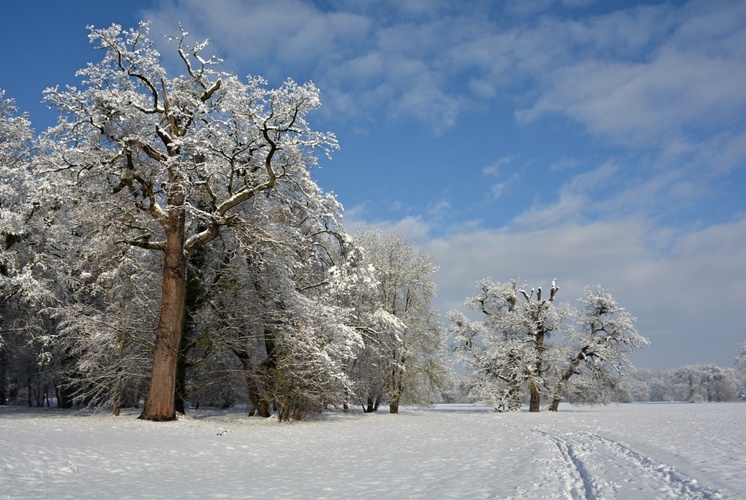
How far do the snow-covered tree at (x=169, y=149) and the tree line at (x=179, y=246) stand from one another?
6 centimetres

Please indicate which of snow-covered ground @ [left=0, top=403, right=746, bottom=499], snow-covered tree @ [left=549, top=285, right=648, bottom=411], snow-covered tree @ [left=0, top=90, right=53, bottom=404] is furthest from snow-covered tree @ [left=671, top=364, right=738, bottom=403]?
snow-covered tree @ [left=0, top=90, right=53, bottom=404]

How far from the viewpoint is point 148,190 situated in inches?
675

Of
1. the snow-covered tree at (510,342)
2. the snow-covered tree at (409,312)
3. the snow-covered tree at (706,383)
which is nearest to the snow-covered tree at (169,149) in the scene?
the snow-covered tree at (409,312)

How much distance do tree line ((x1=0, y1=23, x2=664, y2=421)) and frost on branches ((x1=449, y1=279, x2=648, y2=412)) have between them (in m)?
15.7

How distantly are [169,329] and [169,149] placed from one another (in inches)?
230

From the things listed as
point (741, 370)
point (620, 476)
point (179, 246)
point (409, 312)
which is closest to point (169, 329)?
point (179, 246)

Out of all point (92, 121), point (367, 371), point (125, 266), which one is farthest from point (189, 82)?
point (367, 371)

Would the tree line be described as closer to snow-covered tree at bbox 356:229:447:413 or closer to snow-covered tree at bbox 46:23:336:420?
snow-covered tree at bbox 46:23:336:420

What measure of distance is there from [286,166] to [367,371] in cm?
1432

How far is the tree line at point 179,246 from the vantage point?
55.5 feet

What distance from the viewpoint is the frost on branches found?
3741cm

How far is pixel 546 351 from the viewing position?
3825cm

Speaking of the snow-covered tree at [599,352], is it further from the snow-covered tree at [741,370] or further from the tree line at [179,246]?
the snow-covered tree at [741,370]

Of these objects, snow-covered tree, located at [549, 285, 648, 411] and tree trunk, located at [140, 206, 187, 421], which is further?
snow-covered tree, located at [549, 285, 648, 411]
